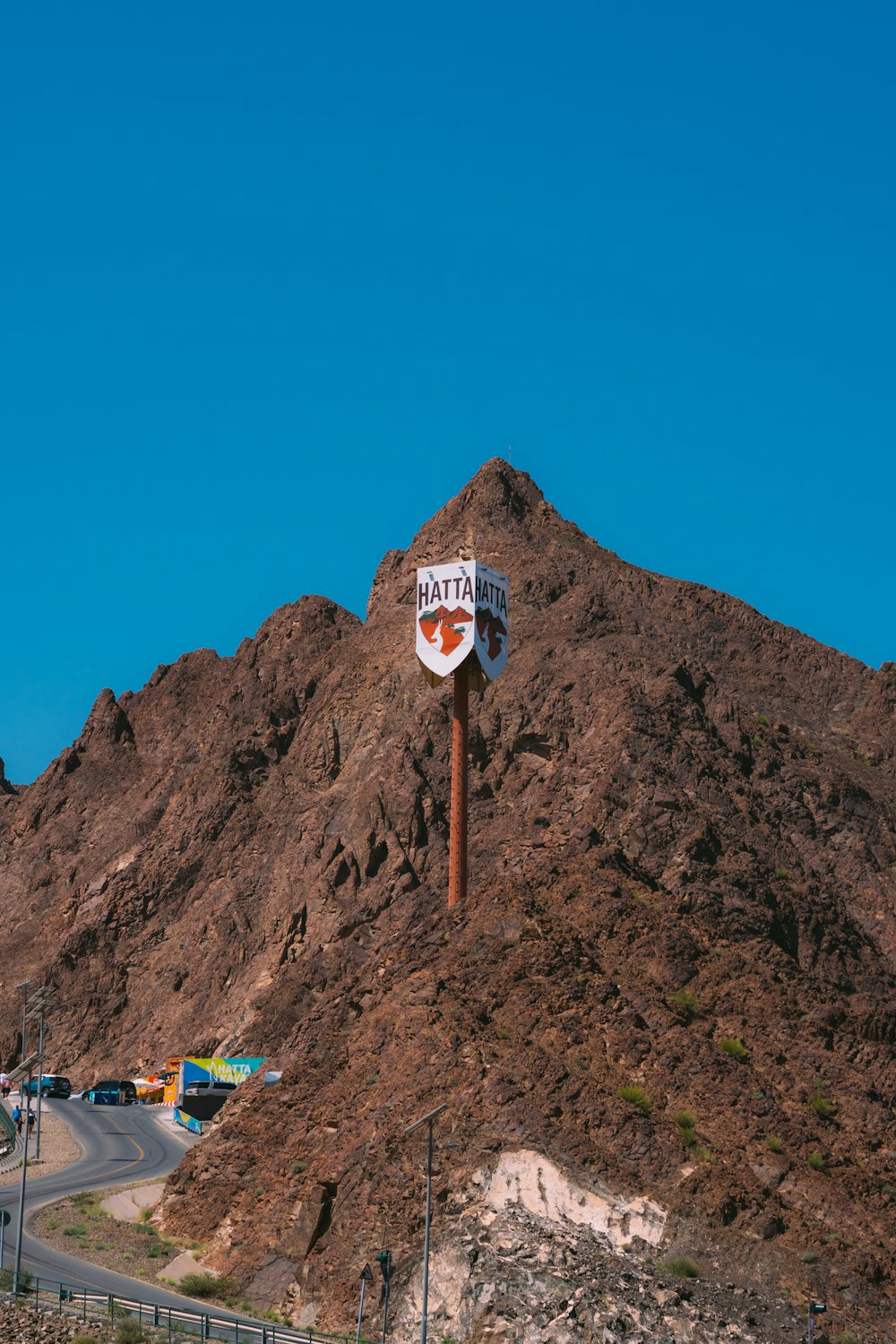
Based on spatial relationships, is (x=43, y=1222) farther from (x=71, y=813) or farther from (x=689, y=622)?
(x=71, y=813)

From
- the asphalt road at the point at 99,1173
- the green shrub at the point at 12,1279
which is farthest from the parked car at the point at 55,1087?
the green shrub at the point at 12,1279

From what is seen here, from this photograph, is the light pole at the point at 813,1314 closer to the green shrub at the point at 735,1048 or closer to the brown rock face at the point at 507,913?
the brown rock face at the point at 507,913

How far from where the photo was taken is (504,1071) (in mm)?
54844

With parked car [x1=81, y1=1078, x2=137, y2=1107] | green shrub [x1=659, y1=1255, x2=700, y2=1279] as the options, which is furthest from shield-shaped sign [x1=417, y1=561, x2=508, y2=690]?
parked car [x1=81, y1=1078, x2=137, y2=1107]

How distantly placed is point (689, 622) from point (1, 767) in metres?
77.1

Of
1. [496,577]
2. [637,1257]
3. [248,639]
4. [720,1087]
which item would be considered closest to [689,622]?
[248,639]

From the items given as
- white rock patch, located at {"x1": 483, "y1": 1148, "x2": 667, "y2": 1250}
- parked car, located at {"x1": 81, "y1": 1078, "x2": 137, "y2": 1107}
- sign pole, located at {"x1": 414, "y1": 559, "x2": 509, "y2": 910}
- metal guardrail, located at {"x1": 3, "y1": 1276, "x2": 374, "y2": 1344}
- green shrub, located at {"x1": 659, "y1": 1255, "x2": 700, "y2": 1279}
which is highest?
sign pole, located at {"x1": 414, "y1": 559, "x2": 509, "y2": 910}

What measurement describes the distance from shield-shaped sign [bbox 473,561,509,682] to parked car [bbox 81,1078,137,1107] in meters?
38.2

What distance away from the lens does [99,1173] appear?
71.2m

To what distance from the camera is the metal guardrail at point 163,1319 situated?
44188 mm

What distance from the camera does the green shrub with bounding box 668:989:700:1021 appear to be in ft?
194

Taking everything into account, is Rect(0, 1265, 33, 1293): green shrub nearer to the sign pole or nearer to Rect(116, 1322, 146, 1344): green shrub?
Rect(116, 1322, 146, 1344): green shrub

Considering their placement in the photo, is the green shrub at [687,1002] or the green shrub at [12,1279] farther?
the green shrub at [687,1002]

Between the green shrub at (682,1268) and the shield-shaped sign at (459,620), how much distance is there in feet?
99.7
